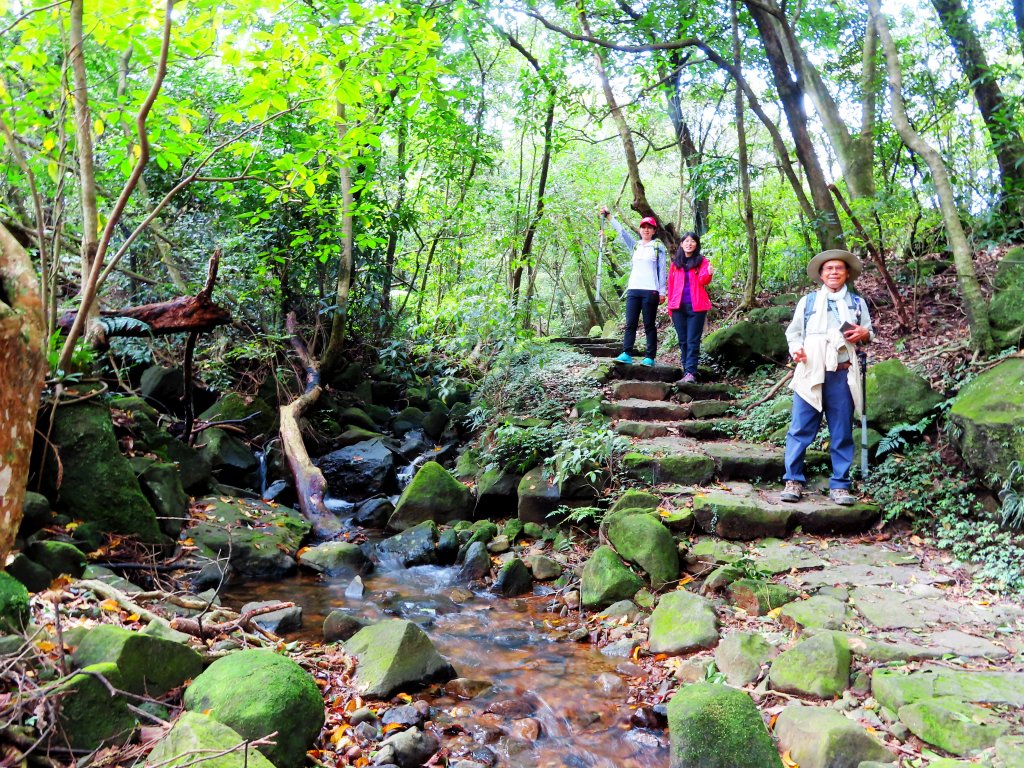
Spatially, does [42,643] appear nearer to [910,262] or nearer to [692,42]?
[692,42]

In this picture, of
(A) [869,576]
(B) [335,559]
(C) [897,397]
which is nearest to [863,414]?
(C) [897,397]

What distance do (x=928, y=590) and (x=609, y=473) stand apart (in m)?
2.95

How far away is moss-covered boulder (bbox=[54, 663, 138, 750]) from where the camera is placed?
2.78 metres

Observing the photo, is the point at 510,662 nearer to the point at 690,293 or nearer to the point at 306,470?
the point at 306,470

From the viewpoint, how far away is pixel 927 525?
5.45 meters

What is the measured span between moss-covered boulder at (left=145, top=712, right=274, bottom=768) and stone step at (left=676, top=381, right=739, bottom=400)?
285 inches

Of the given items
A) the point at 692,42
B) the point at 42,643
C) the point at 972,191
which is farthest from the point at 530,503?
the point at 972,191

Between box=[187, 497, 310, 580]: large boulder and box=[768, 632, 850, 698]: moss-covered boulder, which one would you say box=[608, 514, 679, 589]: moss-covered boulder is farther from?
box=[187, 497, 310, 580]: large boulder

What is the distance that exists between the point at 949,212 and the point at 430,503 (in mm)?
6027

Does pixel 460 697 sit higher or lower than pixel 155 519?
lower

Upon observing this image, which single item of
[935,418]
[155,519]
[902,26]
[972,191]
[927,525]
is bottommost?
[155,519]

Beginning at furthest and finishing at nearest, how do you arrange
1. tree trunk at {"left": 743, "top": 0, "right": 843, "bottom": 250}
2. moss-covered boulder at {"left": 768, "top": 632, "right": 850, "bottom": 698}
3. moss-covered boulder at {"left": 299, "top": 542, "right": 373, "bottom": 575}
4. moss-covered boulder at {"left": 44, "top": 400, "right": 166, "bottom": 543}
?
tree trunk at {"left": 743, "top": 0, "right": 843, "bottom": 250}, moss-covered boulder at {"left": 299, "top": 542, "right": 373, "bottom": 575}, moss-covered boulder at {"left": 44, "top": 400, "right": 166, "bottom": 543}, moss-covered boulder at {"left": 768, "top": 632, "right": 850, "bottom": 698}

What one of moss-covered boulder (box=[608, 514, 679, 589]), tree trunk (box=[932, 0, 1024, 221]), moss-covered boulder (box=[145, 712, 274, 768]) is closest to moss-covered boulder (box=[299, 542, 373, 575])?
→ moss-covered boulder (box=[608, 514, 679, 589])

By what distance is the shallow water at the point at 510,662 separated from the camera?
3.72 meters
